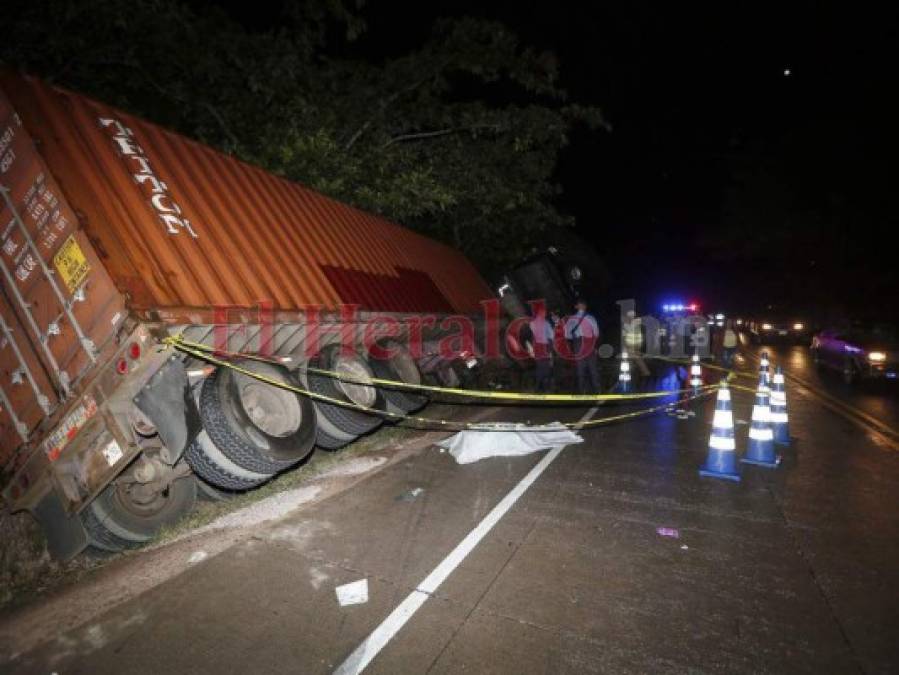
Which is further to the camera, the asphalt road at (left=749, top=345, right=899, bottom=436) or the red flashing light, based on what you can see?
the asphalt road at (left=749, top=345, right=899, bottom=436)

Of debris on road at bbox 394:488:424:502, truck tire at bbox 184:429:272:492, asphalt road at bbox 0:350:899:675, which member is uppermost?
truck tire at bbox 184:429:272:492

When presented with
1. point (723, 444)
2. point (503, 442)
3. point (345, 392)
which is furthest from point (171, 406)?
point (723, 444)

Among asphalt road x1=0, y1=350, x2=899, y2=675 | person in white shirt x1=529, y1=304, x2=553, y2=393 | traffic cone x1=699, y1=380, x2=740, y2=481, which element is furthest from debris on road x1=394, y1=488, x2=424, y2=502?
person in white shirt x1=529, y1=304, x2=553, y2=393

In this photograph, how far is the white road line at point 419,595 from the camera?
8.84ft

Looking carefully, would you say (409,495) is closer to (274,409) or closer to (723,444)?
(274,409)

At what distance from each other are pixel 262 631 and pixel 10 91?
4.95 meters

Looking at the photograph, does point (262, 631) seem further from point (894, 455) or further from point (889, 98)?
point (889, 98)

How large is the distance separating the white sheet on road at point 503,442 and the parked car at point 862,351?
409 inches

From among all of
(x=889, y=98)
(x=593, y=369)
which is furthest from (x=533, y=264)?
(x=889, y=98)

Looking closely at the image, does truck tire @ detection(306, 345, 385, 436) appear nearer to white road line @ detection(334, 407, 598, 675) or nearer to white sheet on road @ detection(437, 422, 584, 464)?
white sheet on road @ detection(437, 422, 584, 464)

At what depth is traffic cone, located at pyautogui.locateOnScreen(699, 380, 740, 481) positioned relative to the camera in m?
5.53

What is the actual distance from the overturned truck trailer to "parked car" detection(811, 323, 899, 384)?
1352 centimetres

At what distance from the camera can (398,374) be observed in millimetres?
7402

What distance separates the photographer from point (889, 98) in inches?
969
